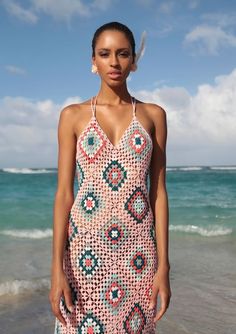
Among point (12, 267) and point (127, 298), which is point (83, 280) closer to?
point (127, 298)

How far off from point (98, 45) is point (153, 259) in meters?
1.22

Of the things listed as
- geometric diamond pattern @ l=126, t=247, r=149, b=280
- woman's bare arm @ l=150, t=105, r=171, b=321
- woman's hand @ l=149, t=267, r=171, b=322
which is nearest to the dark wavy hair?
woman's bare arm @ l=150, t=105, r=171, b=321

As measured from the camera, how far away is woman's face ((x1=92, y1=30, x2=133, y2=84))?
236cm

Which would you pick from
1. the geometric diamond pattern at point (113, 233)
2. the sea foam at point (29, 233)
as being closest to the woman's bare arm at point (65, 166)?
the geometric diamond pattern at point (113, 233)

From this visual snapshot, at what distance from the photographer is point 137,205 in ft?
7.49

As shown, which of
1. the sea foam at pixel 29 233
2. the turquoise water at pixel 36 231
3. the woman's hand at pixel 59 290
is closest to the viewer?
the woman's hand at pixel 59 290

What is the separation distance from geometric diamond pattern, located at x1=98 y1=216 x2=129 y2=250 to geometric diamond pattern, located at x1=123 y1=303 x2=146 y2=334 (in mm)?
347

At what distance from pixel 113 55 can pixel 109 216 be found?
0.88 meters

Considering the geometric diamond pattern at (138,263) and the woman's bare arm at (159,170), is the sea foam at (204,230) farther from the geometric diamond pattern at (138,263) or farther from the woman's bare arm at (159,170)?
the geometric diamond pattern at (138,263)

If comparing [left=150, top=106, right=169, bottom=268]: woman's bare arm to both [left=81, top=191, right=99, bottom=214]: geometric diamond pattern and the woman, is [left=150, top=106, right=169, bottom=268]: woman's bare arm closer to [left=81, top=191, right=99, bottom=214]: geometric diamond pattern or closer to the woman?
the woman

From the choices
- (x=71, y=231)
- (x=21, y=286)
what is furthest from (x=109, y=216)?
(x=21, y=286)

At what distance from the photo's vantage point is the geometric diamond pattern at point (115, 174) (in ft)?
7.45

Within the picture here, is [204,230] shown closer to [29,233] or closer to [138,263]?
[29,233]

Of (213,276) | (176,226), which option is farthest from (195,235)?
(213,276)
